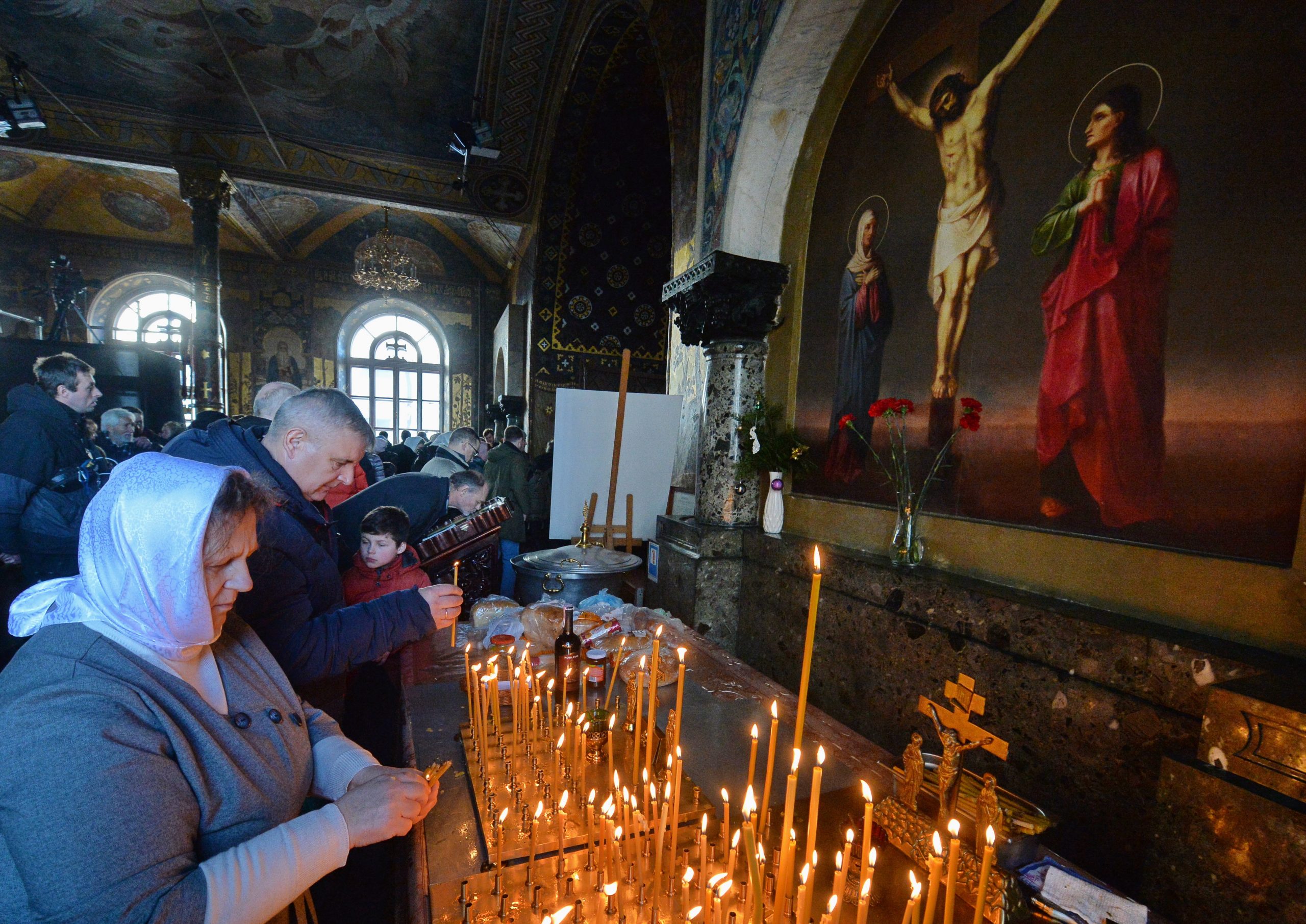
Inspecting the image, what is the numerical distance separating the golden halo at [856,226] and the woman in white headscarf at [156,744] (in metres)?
3.66

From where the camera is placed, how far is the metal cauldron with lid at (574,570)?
142 inches

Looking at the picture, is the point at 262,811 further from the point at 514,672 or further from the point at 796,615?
the point at 796,615

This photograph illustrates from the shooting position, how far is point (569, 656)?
2252mm

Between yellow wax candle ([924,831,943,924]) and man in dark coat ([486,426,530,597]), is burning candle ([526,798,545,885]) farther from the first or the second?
man in dark coat ([486,426,530,597])

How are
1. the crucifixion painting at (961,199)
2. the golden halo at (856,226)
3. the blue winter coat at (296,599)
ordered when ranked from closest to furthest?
1. the blue winter coat at (296,599)
2. the crucifixion painting at (961,199)
3. the golden halo at (856,226)

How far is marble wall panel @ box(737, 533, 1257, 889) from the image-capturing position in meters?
1.99

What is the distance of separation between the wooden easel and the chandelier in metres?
8.01

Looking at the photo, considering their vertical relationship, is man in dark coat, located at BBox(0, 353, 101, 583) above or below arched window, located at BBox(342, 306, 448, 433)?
below

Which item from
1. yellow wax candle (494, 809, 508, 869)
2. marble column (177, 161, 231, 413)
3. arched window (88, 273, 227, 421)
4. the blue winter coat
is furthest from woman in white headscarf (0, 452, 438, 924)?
arched window (88, 273, 227, 421)

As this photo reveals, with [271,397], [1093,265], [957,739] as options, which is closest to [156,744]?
[957,739]

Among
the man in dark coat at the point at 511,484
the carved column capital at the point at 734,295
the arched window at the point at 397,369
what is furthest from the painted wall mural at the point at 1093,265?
the arched window at the point at 397,369

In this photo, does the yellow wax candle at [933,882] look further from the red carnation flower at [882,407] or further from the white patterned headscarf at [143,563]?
the red carnation flower at [882,407]

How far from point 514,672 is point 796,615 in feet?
7.93

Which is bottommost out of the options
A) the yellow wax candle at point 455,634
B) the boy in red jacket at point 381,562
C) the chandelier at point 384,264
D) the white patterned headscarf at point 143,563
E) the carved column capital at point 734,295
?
the yellow wax candle at point 455,634
